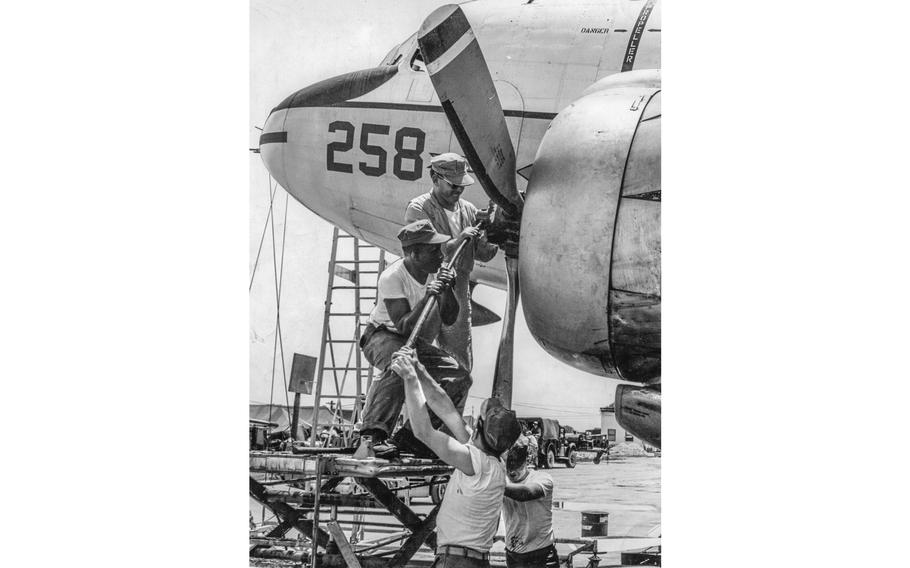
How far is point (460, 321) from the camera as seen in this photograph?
423 centimetres

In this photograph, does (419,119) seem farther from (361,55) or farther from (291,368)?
(291,368)

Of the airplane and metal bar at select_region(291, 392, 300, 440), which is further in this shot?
metal bar at select_region(291, 392, 300, 440)

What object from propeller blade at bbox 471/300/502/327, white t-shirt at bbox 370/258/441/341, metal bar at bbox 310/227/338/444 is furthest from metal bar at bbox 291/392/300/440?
propeller blade at bbox 471/300/502/327

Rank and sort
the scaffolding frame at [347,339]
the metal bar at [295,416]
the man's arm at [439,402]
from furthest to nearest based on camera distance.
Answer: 1. the metal bar at [295,416]
2. the scaffolding frame at [347,339]
3. the man's arm at [439,402]

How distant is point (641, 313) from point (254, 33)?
6.56 feet

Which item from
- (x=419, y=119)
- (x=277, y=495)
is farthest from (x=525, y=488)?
(x=419, y=119)

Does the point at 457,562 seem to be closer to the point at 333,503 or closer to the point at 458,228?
the point at 333,503

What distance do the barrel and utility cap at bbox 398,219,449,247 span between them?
47.6 inches

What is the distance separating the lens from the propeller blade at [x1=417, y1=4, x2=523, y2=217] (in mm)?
3967

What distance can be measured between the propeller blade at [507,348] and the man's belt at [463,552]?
0.56 meters

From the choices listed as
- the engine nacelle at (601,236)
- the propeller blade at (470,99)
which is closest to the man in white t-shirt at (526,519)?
the engine nacelle at (601,236)

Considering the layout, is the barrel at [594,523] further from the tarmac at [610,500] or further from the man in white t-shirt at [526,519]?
the man in white t-shirt at [526,519]

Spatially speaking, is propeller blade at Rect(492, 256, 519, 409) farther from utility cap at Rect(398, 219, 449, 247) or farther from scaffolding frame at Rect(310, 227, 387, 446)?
scaffolding frame at Rect(310, 227, 387, 446)

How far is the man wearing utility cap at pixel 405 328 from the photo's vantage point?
421 cm
